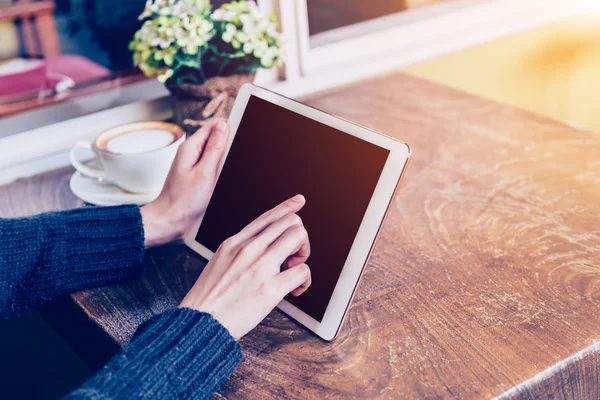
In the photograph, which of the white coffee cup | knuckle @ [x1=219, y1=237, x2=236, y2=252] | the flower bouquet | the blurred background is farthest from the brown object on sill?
knuckle @ [x1=219, y1=237, x2=236, y2=252]

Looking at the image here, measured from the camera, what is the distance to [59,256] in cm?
78

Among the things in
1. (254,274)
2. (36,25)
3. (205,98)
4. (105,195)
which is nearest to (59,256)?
(105,195)

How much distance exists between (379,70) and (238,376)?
1034 mm

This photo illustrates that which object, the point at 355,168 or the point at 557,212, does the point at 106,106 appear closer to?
the point at 355,168

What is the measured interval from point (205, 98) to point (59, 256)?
427 millimetres

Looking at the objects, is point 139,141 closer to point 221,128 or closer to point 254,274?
point 221,128

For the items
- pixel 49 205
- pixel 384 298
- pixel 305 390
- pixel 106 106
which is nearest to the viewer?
pixel 305 390

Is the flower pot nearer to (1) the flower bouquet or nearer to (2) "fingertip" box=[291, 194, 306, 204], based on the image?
(1) the flower bouquet

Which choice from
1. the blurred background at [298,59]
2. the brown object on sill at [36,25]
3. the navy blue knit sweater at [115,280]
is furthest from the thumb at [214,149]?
the brown object on sill at [36,25]

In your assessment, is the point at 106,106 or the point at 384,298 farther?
the point at 106,106

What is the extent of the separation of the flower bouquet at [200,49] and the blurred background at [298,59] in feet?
0.58

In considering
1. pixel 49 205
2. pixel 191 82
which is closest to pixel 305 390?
pixel 49 205

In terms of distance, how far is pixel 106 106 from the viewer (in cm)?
125

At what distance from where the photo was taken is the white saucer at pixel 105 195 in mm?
942
